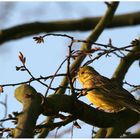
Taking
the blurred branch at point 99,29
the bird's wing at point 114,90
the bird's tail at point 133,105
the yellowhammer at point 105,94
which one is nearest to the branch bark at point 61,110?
the bird's tail at point 133,105

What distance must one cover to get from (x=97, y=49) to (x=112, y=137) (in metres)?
0.62

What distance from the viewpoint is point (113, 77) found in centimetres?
591

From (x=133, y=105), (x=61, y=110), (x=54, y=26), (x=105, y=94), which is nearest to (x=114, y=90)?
(x=105, y=94)

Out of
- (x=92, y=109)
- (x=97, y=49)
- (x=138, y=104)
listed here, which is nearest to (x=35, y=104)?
(x=92, y=109)

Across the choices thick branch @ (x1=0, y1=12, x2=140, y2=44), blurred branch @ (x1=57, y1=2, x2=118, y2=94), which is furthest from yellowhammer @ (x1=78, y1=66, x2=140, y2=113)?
thick branch @ (x1=0, y1=12, x2=140, y2=44)

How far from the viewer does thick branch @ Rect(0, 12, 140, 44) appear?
16.3 ft

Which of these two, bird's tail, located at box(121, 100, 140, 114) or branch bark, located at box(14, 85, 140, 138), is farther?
bird's tail, located at box(121, 100, 140, 114)

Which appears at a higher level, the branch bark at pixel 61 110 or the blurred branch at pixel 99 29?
the blurred branch at pixel 99 29

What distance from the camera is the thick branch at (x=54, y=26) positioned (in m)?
4.95

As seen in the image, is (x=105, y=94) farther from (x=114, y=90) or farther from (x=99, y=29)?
(x=99, y=29)

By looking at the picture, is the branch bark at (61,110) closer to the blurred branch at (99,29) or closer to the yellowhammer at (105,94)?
the yellowhammer at (105,94)

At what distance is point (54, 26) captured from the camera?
16.6 feet

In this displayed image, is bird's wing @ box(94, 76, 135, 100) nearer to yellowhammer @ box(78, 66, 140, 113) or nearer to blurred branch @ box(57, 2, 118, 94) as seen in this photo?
yellowhammer @ box(78, 66, 140, 113)

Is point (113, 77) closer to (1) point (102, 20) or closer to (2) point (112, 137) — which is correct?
(1) point (102, 20)
